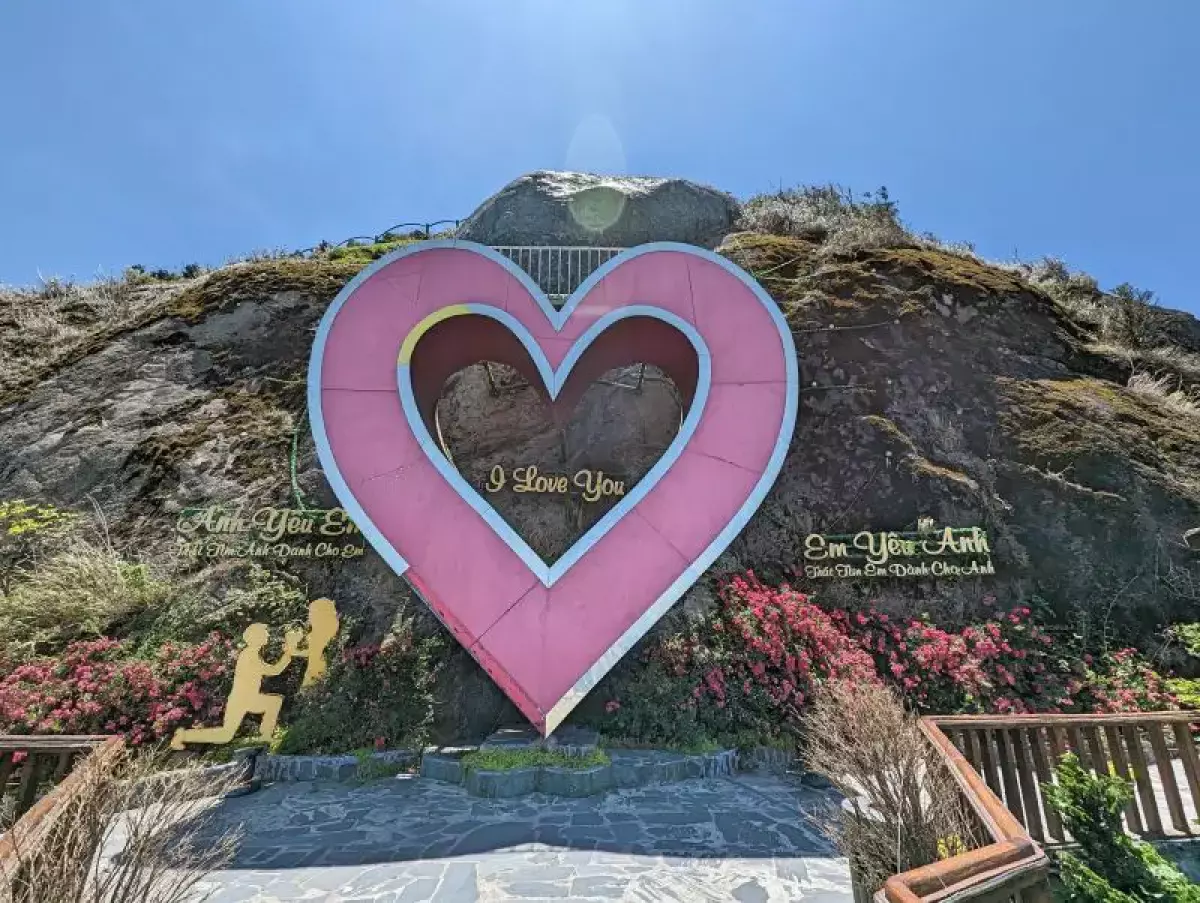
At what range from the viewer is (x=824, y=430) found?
10578 mm

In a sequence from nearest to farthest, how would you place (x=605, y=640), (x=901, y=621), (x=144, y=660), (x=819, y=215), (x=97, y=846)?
(x=97, y=846) < (x=605, y=640) < (x=144, y=660) < (x=901, y=621) < (x=819, y=215)

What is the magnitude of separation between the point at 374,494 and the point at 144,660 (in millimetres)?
3833

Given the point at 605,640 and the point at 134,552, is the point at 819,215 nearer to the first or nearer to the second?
the point at 605,640

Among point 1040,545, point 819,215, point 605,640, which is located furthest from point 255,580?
point 819,215

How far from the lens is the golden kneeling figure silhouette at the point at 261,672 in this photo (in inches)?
263

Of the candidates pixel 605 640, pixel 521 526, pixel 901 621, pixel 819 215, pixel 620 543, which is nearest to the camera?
pixel 605 640

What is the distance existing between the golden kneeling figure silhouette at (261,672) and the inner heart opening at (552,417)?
8.54 feet

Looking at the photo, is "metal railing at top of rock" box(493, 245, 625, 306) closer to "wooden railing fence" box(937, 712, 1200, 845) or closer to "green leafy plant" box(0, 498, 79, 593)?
"green leafy plant" box(0, 498, 79, 593)

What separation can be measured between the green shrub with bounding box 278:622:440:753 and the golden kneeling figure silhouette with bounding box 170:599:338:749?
0.82 feet

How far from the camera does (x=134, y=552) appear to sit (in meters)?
9.60

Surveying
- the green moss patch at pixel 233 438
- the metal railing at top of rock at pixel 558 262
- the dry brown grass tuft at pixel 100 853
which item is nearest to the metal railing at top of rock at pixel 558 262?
the metal railing at top of rock at pixel 558 262

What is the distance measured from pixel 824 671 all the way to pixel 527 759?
12.3ft

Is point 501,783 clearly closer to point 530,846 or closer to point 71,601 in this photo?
point 530,846

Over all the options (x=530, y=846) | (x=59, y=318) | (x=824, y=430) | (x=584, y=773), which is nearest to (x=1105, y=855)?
(x=530, y=846)
